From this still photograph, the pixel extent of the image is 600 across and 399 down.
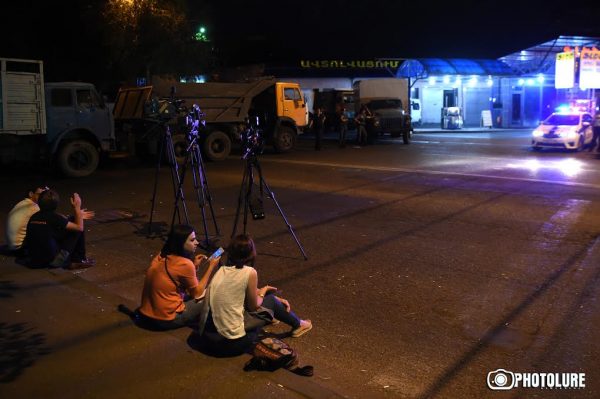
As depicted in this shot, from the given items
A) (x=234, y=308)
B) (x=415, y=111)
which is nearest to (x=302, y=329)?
(x=234, y=308)

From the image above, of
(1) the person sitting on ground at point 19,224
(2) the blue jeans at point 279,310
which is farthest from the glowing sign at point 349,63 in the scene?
(2) the blue jeans at point 279,310

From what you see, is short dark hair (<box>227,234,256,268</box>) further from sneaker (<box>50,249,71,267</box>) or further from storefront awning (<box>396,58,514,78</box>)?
storefront awning (<box>396,58,514,78</box>)

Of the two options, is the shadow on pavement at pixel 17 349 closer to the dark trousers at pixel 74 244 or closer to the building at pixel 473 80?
the dark trousers at pixel 74 244

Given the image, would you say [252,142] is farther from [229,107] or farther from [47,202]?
[229,107]

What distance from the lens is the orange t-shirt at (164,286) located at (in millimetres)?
5031

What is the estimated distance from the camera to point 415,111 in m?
39.4

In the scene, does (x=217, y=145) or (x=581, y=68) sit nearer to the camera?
(x=217, y=145)

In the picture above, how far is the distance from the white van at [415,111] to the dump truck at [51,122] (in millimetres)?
25980

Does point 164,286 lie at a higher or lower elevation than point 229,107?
lower

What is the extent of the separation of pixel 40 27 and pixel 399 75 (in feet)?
66.6

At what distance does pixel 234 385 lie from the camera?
13.4 ft

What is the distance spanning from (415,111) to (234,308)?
3650 cm

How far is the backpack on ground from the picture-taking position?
4.24m

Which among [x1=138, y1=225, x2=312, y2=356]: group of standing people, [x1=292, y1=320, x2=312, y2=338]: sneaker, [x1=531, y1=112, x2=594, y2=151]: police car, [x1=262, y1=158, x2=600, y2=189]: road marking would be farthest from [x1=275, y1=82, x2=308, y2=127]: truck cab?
[x1=292, y1=320, x2=312, y2=338]: sneaker
